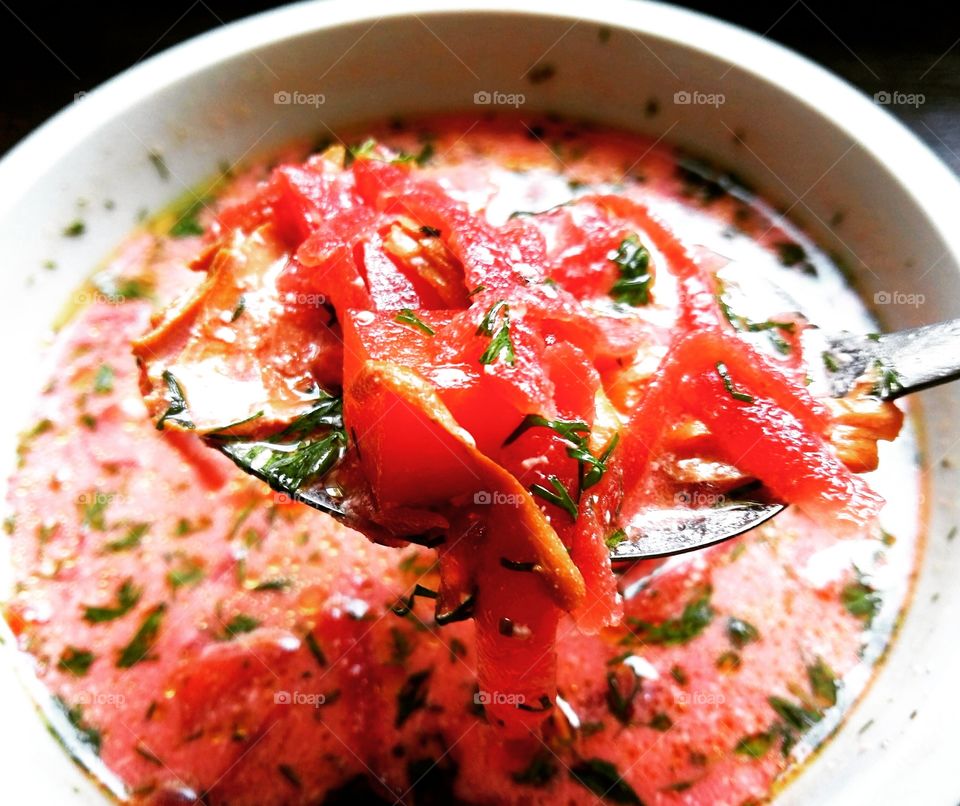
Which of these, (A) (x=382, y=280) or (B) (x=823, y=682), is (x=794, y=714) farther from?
(A) (x=382, y=280)

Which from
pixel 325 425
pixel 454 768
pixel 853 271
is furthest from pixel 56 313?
pixel 853 271

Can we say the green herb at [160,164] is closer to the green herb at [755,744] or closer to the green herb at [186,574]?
the green herb at [186,574]

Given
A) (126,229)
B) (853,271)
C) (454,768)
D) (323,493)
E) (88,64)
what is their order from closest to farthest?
(323,493)
(454,768)
(853,271)
(126,229)
(88,64)

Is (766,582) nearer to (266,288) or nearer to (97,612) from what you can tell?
(266,288)

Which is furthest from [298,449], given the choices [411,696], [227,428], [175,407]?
[411,696]

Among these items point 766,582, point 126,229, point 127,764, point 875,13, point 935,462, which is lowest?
point 127,764

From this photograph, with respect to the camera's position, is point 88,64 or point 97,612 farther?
point 88,64

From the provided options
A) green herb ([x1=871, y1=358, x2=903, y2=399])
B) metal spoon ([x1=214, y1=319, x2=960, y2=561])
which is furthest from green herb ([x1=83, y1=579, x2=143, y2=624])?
green herb ([x1=871, y1=358, x2=903, y2=399])
